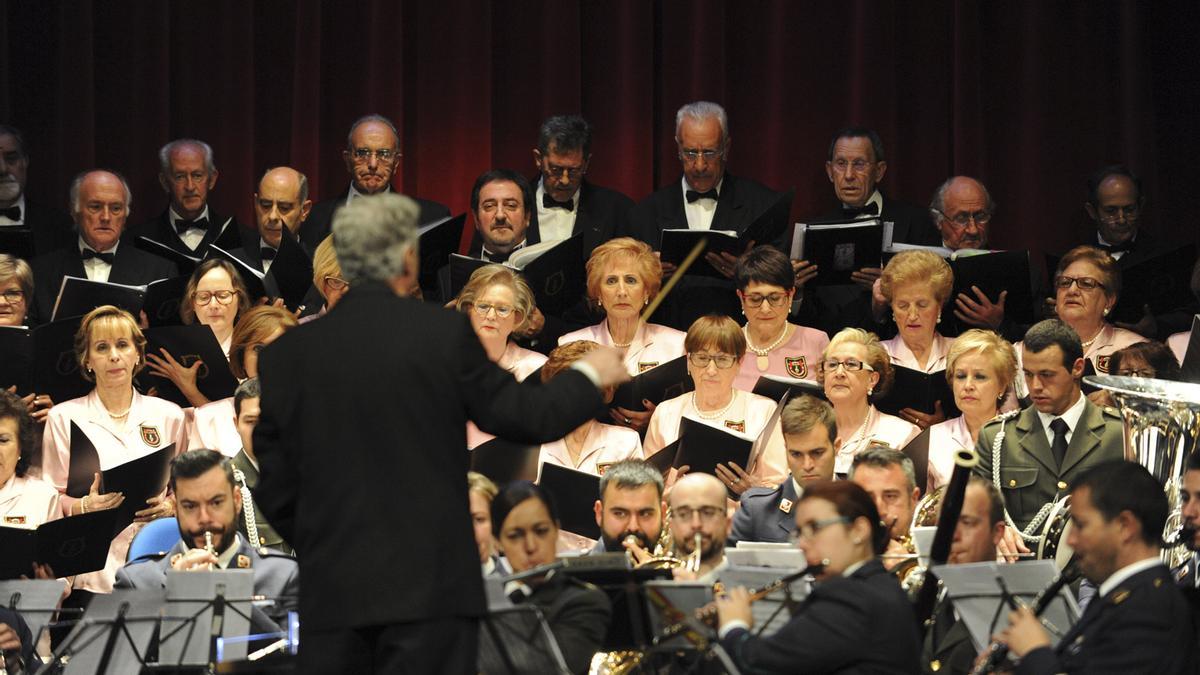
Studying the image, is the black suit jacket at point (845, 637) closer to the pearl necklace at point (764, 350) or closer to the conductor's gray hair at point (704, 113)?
the pearl necklace at point (764, 350)

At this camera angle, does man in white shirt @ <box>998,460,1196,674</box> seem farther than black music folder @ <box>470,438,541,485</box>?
No

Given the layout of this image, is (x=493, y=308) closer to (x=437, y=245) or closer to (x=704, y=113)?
(x=437, y=245)

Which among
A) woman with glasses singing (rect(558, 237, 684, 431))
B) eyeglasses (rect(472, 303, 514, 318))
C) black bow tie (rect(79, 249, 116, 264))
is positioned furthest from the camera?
black bow tie (rect(79, 249, 116, 264))

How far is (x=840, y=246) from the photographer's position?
6.56m

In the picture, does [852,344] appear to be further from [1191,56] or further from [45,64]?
[45,64]

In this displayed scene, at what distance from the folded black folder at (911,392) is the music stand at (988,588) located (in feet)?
6.19

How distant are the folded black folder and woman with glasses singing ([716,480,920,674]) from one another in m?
2.06

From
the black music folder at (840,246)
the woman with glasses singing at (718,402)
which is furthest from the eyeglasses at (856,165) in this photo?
the woman with glasses singing at (718,402)

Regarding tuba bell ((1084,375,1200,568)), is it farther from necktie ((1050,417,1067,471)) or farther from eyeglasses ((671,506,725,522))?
eyeglasses ((671,506,725,522))

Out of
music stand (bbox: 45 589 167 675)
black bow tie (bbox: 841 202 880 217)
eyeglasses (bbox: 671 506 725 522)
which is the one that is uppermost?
black bow tie (bbox: 841 202 880 217)

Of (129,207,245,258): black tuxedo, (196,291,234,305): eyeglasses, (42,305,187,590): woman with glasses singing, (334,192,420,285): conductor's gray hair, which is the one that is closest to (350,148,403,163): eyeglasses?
(129,207,245,258): black tuxedo

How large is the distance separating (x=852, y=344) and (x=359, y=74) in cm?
386

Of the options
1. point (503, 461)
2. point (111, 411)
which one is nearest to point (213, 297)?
point (111, 411)

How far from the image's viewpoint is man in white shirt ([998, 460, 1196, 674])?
3.69m
